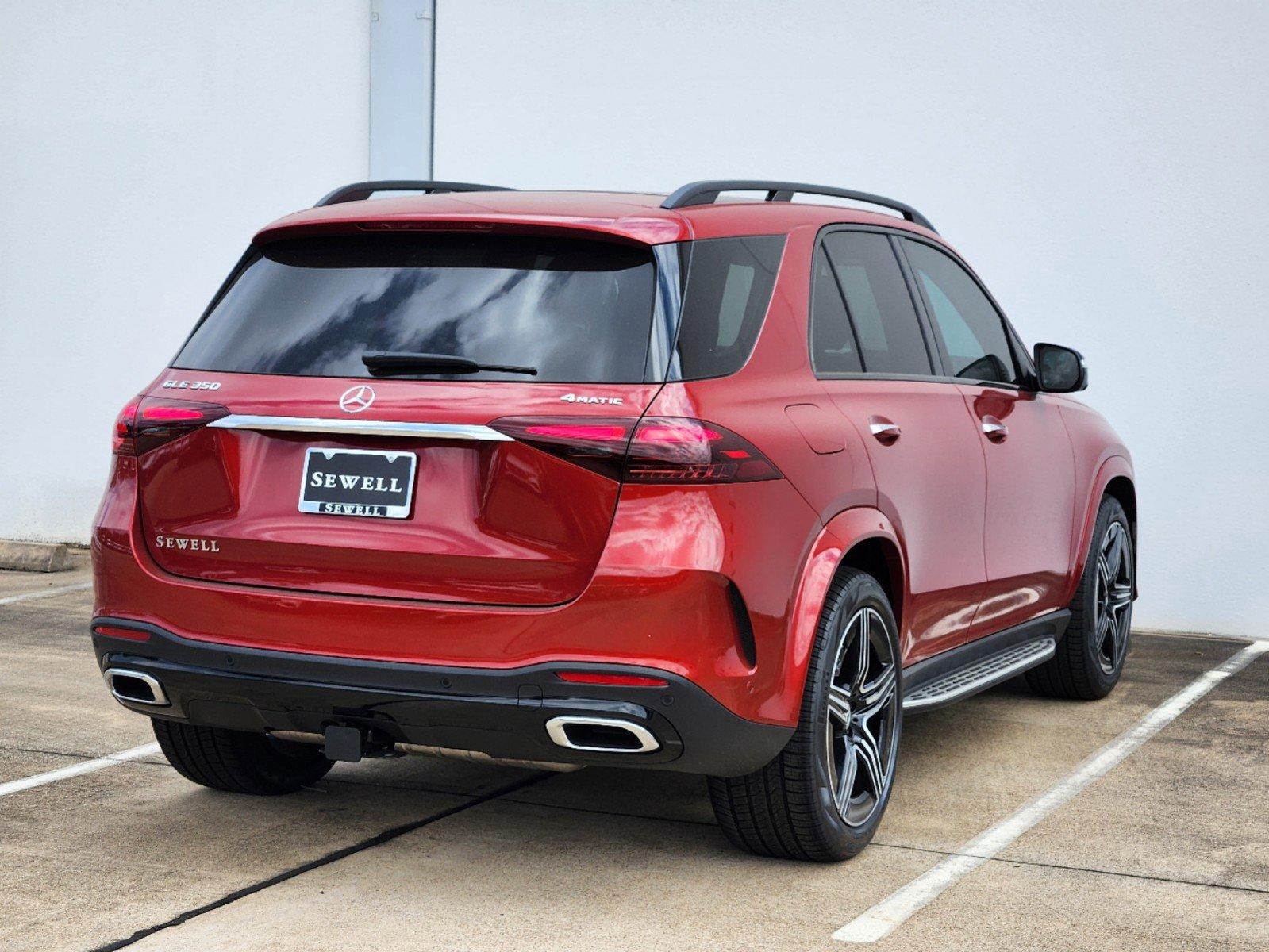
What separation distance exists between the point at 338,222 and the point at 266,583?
3.10ft

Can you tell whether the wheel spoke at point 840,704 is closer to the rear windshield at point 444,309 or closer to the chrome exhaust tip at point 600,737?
the chrome exhaust tip at point 600,737

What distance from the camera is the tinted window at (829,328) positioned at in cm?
429

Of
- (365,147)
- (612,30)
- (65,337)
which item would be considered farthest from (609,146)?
(65,337)

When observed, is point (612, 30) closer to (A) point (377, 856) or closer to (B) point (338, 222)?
(B) point (338, 222)

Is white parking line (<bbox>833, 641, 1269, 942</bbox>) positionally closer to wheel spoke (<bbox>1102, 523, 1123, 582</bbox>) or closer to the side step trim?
the side step trim

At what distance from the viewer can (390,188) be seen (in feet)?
16.4

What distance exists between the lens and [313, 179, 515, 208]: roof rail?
480cm

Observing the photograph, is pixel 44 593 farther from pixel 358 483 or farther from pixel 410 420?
pixel 410 420

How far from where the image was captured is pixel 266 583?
12.5 feet

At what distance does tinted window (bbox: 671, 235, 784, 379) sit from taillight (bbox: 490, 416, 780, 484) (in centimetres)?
17

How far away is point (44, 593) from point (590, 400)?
21.1 feet

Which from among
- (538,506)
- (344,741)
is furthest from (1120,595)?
(344,741)

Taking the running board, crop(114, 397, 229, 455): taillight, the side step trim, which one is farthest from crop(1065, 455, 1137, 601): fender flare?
crop(114, 397, 229, 455): taillight

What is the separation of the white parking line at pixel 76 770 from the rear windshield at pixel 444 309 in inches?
63.6
